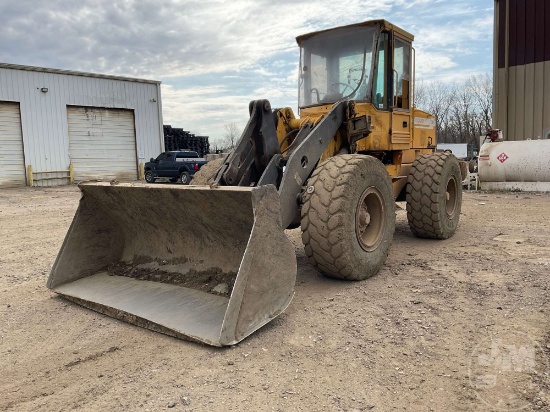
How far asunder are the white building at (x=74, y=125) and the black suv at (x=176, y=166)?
2836mm

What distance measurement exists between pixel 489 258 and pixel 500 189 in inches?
355

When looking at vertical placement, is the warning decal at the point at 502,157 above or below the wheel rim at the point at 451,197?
above

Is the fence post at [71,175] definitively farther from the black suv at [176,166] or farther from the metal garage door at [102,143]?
the black suv at [176,166]

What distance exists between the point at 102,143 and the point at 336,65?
65.4ft

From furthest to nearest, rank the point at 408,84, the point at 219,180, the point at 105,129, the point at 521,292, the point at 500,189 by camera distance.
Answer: the point at 105,129 → the point at 500,189 → the point at 408,84 → the point at 219,180 → the point at 521,292

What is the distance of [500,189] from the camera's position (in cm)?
1356

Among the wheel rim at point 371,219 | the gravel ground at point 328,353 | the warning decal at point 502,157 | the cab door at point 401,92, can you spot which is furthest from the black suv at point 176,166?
the wheel rim at point 371,219

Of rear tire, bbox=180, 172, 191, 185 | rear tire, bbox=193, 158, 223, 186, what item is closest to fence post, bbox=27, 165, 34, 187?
rear tire, bbox=180, 172, 191, 185

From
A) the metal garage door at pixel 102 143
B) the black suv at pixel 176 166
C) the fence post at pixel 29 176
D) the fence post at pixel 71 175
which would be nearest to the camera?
the fence post at pixel 29 176

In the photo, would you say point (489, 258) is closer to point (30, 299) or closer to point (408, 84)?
point (408, 84)

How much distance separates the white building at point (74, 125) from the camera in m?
20.6

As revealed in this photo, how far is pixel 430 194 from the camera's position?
20.1ft

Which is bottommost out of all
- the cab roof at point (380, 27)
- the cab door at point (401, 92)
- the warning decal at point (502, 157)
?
the warning decal at point (502, 157)

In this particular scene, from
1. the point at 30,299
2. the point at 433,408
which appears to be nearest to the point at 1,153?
the point at 30,299
